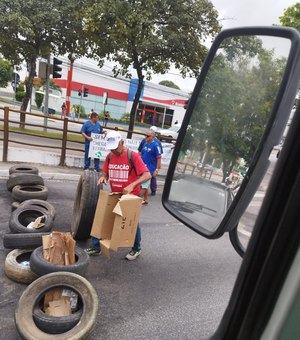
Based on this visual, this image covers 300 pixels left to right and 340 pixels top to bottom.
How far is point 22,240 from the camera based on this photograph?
4320 mm

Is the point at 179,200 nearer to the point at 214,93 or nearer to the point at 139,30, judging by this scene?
the point at 214,93

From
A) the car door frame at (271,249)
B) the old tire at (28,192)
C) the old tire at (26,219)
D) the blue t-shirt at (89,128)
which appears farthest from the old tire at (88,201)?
the blue t-shirt at (89,128)

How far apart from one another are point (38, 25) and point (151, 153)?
909 cm

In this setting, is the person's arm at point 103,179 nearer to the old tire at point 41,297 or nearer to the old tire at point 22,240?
the old tire at point 22,240

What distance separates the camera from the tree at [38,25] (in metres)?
13.3

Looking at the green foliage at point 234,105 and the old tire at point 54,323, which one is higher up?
the green foliage at point 234,105

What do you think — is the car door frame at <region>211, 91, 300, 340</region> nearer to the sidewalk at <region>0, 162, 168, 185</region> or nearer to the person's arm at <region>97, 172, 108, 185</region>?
the person's arm at <region>97, 172, 108, 185</region>

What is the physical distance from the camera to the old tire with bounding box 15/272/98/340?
3.01m

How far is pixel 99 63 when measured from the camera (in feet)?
42.3

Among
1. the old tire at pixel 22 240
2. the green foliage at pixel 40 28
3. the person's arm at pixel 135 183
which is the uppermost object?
the green foliage at pixel 40 28

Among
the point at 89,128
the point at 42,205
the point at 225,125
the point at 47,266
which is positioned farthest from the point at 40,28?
the point at 225,125

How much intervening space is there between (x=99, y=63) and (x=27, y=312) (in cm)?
1100

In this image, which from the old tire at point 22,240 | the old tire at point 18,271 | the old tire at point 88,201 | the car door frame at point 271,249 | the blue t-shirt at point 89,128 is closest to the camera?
the car door frame at point 271,249

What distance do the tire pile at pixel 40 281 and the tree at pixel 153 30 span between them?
703cm
